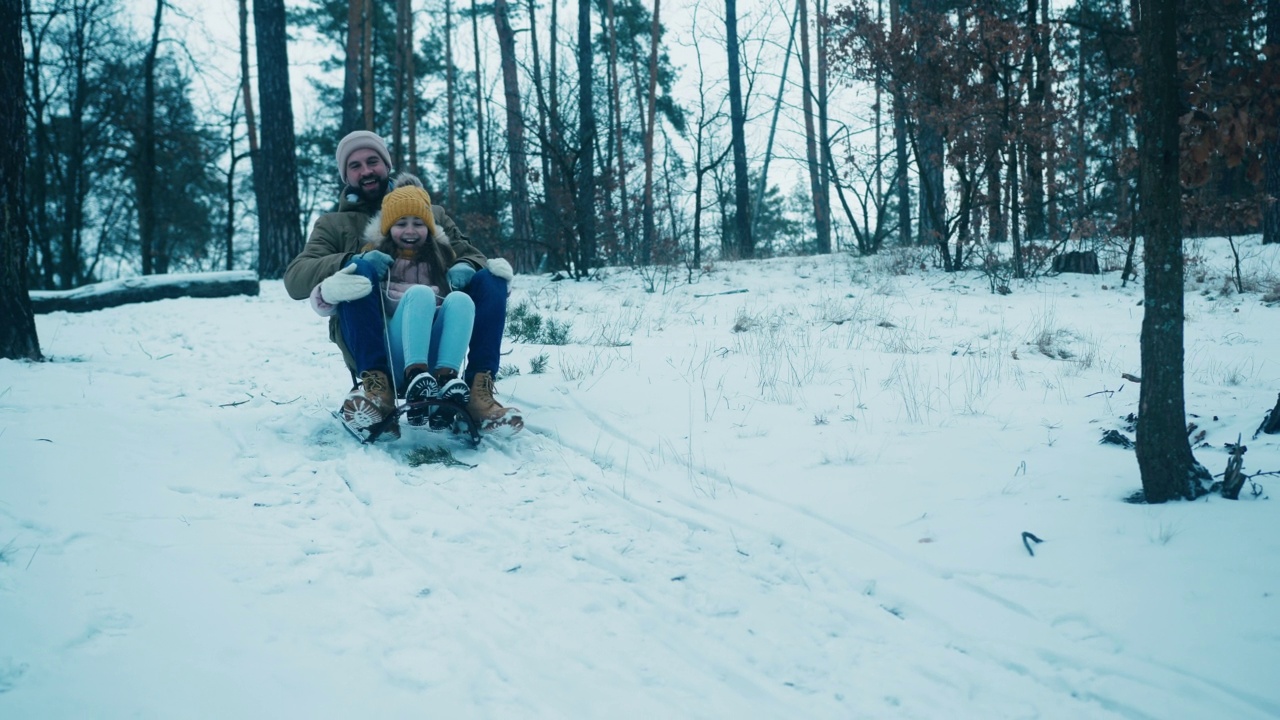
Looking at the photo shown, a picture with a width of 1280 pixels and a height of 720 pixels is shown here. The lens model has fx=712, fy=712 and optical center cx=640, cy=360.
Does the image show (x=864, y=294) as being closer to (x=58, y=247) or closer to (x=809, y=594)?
(x=809, y=594)

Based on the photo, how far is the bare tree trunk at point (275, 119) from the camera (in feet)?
29.3

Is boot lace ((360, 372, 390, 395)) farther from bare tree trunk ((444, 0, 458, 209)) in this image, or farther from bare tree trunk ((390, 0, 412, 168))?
bare tree trunk ((444, 0, 458, 209))

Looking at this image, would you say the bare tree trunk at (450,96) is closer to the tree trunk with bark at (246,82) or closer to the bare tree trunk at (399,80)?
the bare tree trunk at (399,80)

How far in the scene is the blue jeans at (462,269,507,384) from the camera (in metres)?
3.25

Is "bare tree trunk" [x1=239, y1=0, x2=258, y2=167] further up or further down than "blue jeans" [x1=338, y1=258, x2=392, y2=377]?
further up

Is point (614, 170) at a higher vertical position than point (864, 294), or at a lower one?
higher

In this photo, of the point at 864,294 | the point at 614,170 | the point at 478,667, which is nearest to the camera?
the point at 478,667

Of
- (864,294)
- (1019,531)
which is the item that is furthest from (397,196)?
(864,294)

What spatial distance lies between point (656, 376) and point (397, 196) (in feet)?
5.72

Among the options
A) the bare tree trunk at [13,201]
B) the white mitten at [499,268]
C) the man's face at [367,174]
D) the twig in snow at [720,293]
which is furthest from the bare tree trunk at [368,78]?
the white mitten at [499,268]

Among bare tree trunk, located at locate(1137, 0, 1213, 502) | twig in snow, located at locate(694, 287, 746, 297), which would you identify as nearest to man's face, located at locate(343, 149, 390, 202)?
bare tree trunk, located at locate(1137, 0, 1213, 502)

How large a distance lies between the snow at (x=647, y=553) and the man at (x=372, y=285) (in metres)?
0.22

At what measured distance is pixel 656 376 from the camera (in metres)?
4.14

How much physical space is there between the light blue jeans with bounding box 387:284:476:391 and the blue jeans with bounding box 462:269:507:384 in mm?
65
